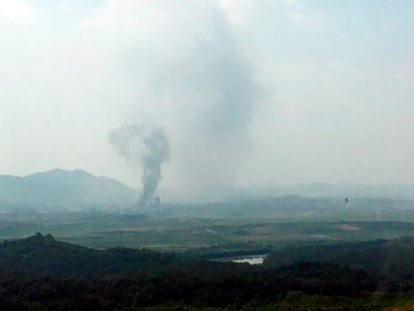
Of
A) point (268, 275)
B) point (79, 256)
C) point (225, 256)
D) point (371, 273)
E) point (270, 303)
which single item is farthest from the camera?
point (225, 256)

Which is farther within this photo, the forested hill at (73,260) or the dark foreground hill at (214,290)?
the forested hill at (73,260)

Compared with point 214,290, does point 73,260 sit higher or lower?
higher

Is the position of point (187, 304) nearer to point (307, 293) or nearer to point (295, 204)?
point (307, 293)

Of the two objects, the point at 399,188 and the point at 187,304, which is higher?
the point at 399,188

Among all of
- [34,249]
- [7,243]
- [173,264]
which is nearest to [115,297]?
[173,264]

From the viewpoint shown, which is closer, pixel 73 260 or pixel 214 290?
pixel 214 290

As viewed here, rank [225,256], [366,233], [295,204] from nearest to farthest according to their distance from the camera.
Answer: [225,256] < [366,233] < [295,204]

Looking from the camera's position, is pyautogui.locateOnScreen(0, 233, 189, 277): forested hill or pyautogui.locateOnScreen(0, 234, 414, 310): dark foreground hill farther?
pyautogui.locateOnScreen(0, 233, 189, 277): forested hill

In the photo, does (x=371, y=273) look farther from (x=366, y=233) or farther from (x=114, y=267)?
(x=366, y=233)

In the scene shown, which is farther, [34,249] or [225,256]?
[225,256]
